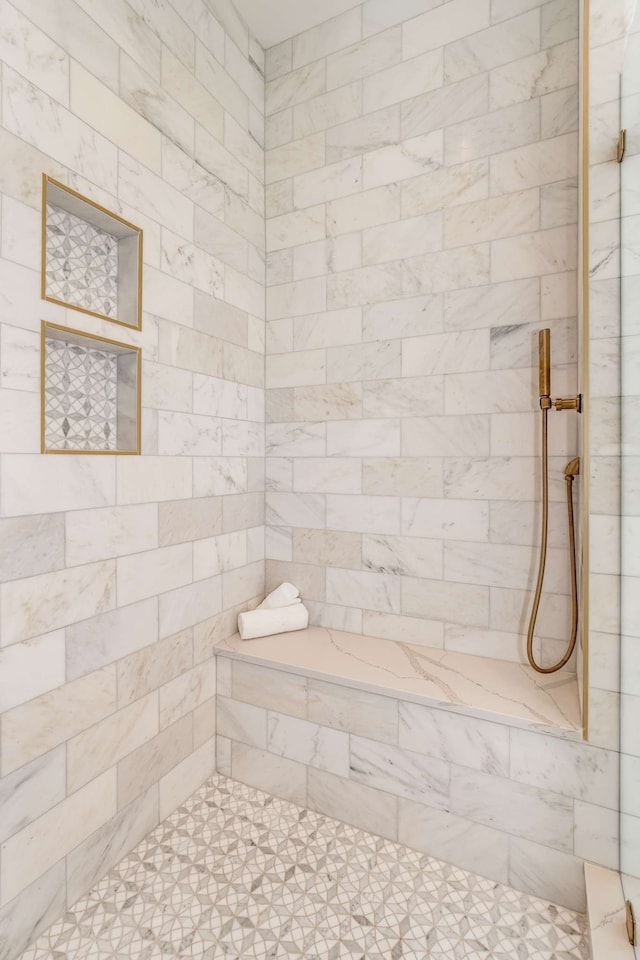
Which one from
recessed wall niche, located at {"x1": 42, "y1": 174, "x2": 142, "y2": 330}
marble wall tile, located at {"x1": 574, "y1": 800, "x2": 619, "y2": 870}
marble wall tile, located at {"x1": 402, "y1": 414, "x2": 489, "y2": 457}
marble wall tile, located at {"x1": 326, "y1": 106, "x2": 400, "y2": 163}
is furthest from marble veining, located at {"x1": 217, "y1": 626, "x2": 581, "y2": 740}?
marble wall tile, located at {"x1": 326, "y1": 106, "x2": 400, "y2": 163}

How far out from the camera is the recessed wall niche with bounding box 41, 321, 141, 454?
1.39 meters

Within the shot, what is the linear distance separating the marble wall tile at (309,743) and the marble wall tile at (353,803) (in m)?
0.04

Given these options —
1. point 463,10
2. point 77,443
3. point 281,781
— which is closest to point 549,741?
point 281,781

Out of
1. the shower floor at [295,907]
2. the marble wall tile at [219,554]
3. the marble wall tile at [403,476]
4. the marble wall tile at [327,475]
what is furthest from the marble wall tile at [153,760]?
the marble wall tile at [403,476]

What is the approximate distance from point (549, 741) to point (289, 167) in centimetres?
242

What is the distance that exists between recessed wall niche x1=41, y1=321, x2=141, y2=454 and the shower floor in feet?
4.13

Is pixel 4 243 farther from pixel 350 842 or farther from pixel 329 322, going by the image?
pixel 350 842

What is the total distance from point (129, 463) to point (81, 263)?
616 mm

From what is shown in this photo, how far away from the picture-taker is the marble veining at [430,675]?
1.45 meters

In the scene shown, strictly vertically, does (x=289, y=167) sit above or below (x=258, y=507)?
above

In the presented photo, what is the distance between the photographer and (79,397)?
148 centimetres

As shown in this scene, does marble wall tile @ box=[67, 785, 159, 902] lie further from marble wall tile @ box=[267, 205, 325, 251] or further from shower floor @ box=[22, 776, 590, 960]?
marble wall tile @ box=[267, 205, 325, 251]

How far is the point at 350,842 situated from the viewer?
1594mm

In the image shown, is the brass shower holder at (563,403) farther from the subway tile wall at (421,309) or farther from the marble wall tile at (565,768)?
the marble wall tile at (565,768)
